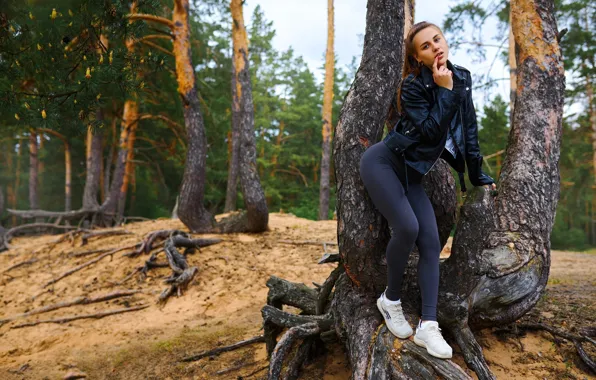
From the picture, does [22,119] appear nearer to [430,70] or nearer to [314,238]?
[430,70]

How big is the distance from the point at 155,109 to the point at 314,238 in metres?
8.80

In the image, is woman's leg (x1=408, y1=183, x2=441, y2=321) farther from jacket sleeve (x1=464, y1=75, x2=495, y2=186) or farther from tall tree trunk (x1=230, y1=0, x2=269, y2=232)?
tall tree trunk (x1=230, y1=0, x2=269, y2=232)

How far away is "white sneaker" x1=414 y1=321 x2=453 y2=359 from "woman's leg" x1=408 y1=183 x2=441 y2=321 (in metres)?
0.06

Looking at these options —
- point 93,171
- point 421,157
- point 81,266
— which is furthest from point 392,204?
point 93,171

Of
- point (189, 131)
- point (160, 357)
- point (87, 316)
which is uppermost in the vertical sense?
point (189, 131)

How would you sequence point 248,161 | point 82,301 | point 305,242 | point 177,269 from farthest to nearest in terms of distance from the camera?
point 248,161
point 305,242
point 177,269
point 82,301

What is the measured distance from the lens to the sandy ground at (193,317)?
2.87 m

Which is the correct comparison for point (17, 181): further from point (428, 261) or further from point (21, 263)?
point (428, 261)

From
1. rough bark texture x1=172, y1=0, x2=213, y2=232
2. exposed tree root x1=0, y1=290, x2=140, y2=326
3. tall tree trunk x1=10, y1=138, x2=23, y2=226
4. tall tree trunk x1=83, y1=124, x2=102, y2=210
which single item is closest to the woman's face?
exposed tree root x1=0, y1=290, x2=140, y2=326

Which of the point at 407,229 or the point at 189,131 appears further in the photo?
the point at 189,131

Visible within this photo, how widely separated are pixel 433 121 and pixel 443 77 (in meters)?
0.26

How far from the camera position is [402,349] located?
222 cm

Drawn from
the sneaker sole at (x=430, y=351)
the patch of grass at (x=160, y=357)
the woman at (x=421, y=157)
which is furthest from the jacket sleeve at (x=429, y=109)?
the patch of grass at (x=160, y=357)

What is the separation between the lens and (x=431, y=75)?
7.42ft
